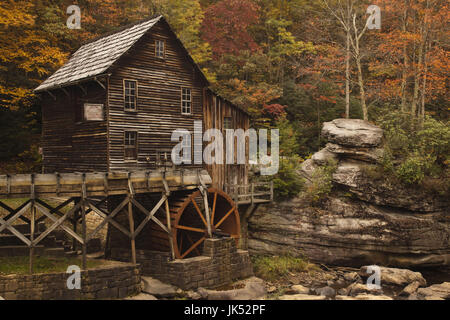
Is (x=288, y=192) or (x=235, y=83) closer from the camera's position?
(x=288, y=192)

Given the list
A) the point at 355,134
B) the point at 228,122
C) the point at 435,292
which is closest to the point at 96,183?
the point at 228,122

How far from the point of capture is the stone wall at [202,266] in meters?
14.1

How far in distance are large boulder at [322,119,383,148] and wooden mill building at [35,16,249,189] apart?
4.83m

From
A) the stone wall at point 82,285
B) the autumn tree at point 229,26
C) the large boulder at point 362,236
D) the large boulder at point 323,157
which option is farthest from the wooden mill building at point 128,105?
the autumn tree at point 229,26

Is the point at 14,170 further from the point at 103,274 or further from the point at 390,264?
the point at 390,264

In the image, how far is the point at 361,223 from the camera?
734 inches

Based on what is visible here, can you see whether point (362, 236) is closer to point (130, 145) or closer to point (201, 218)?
point (201, 218)

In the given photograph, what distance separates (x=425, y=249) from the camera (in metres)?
18.4

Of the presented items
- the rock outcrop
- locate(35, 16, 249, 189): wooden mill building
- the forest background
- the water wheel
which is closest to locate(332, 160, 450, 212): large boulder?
the rock outcrop

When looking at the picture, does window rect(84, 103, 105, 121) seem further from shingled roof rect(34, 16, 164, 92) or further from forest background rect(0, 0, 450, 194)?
forest background rect(0, 0, 450, 194)

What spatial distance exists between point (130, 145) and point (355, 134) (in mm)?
11145

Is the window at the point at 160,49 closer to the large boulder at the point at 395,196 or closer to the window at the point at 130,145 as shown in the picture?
the window at the point at 130,145

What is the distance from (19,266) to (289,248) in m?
11.9

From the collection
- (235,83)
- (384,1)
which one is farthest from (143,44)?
(384,1)
